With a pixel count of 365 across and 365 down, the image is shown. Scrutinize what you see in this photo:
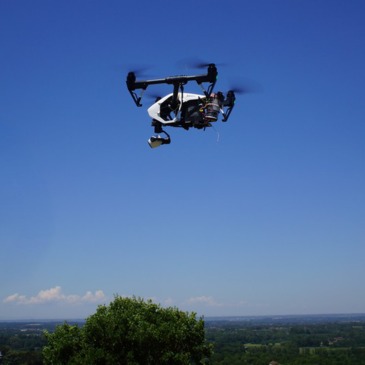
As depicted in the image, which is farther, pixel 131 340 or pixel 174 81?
pixel 131 340

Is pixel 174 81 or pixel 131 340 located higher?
pixel 174 81

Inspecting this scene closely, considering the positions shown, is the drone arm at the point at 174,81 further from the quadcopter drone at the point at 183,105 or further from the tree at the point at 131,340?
the tree at the point at 131,340

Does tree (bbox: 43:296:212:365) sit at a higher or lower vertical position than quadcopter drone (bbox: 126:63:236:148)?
lower

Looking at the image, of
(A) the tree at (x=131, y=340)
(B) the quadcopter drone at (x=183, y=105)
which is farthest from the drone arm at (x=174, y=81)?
(A) the tree at (x=131, y=340)

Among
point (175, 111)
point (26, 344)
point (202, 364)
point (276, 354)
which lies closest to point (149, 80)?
point (175, 111)

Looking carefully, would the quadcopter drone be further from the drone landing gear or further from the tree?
the tree

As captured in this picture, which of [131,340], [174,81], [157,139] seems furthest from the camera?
[131,340]

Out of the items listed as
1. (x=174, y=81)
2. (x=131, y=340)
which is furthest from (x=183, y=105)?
(x=131, y=340)

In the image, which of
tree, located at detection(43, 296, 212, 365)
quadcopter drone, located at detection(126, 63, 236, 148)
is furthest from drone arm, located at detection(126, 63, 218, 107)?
tree, located at detection(43, 296, 212, 365)

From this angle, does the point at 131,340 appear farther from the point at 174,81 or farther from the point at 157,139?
the point at 174,81
